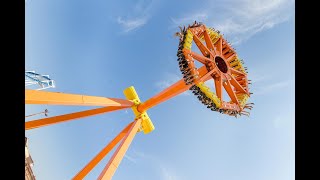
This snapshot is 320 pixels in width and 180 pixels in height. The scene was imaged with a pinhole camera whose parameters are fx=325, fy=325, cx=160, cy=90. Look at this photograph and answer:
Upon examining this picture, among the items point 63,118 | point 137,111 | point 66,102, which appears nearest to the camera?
point 66,102

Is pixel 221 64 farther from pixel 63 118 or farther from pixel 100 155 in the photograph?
pixel 63 118

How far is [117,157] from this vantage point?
1430cm

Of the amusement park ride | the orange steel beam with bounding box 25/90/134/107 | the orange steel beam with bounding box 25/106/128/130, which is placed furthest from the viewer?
the amusement park ride

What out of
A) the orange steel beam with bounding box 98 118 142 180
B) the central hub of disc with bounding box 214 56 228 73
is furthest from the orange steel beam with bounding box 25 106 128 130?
the central hub of disc with bounding box 214 56 228 73

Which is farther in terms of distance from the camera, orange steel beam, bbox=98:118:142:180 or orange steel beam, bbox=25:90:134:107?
orange steel beam, bbox=98:118:142:180

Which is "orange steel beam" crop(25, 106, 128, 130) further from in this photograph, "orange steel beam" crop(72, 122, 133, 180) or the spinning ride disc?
the spinning ride disc

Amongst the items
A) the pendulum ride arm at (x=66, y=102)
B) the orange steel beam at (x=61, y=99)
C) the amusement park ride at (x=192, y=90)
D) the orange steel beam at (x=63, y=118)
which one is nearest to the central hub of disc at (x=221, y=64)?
the amusement park ride at (x=192, y=90)

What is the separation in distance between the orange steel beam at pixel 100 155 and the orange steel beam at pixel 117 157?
2.03ft

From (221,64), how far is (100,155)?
7737 mm

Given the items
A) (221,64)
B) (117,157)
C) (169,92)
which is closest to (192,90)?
(169,92)

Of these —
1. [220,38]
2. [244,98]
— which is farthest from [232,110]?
[220,38]

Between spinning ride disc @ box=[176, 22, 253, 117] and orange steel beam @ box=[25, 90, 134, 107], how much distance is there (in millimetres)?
3775

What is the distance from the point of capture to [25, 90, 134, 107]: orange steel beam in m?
9.02
